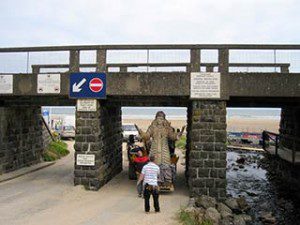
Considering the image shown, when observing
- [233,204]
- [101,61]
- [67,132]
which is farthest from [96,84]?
[67,132]

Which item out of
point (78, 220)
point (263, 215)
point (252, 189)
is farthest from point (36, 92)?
point (252, 189)

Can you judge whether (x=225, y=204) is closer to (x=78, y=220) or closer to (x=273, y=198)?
(x=273, y=198)

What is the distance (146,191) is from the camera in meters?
10.8

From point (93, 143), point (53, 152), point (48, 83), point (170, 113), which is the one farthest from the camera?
point (170, 113)

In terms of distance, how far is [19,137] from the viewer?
58.6 feet

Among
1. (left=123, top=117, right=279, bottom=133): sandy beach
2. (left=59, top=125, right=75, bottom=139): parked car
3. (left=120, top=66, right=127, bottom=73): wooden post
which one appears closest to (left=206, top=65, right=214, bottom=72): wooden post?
(left=120, top=66, right=127, bottom=73): wooden post

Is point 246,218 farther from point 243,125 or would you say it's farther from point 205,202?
point 243,125

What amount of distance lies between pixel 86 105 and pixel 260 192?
27.1ft

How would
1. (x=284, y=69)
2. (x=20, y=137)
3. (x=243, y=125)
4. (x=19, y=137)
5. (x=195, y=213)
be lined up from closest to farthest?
(x=195, y=213) < (x=284, y=69) < (x=19, y=137) < (x=20, y=137) < (x=243, y=125)

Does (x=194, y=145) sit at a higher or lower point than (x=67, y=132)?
higher

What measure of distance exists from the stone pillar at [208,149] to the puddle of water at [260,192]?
1633 mm

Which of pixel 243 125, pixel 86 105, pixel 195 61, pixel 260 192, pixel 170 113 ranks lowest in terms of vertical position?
pixel 260 192

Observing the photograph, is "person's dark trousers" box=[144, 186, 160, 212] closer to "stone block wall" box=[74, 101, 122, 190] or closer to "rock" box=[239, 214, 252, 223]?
"rock" box=[239, 214, 252, 223]

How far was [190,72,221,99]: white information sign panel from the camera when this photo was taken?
13.2 metres
